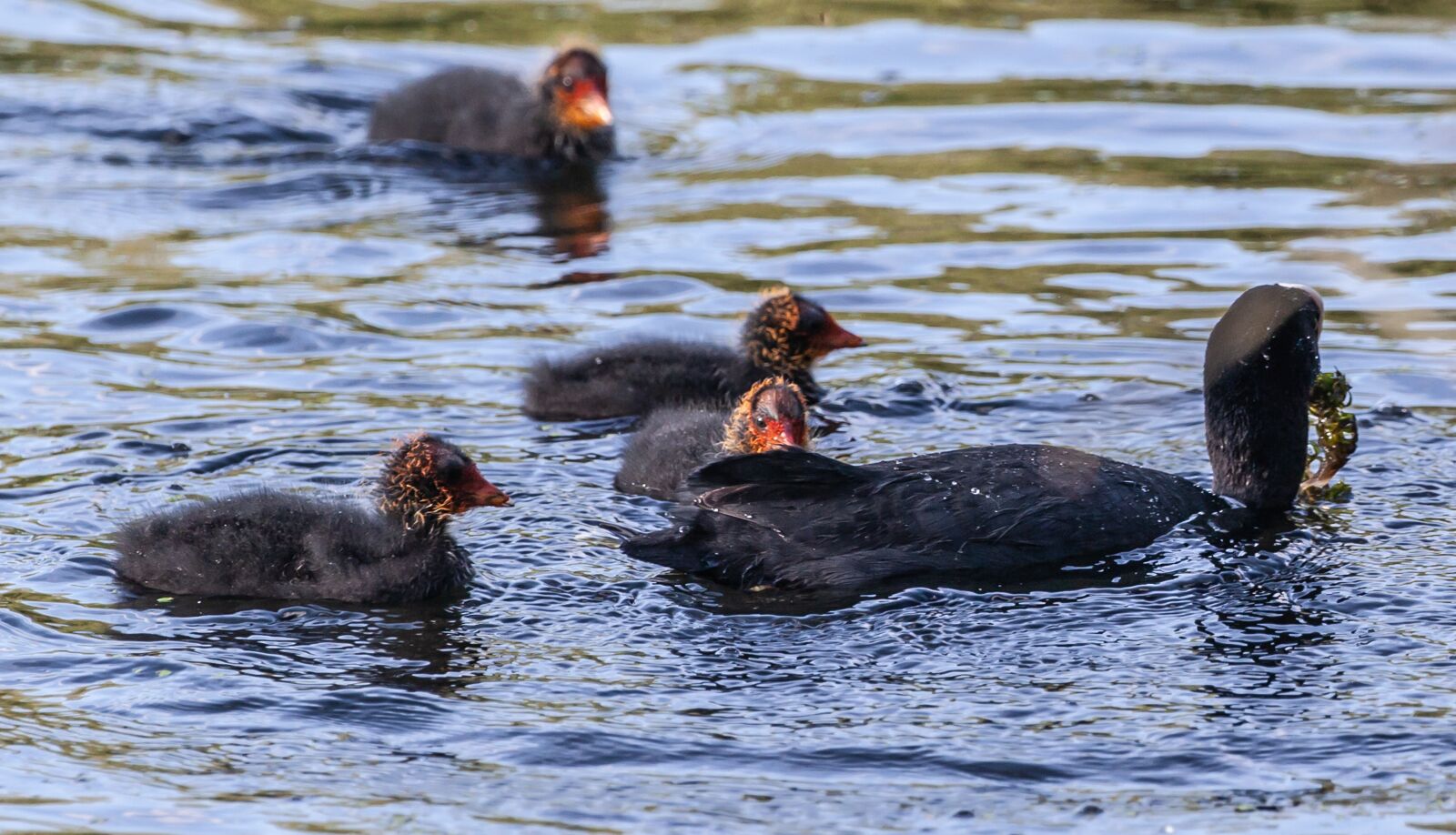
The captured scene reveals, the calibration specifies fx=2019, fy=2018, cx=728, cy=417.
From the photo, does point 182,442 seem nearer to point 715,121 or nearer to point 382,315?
point 382,315

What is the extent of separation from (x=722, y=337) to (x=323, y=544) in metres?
4.06

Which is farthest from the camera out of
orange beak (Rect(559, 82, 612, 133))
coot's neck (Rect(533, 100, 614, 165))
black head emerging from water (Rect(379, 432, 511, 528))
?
coot's neck (Rect(533, 100, 614, 165))

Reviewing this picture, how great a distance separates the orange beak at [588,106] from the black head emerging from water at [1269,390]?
22.1 feet

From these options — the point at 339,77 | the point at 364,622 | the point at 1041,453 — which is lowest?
the point at 364,622

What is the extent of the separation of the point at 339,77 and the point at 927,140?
16.7 ft

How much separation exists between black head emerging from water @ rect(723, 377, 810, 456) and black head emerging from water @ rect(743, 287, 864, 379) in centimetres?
161

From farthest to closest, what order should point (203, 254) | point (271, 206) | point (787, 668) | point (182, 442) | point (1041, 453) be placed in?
point (271, 206)
point (203, 254)
point (182, 442)
point (1041, 453)
point (787, 668)

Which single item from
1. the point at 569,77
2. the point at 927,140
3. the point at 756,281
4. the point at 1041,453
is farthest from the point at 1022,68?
the point at 1041,453

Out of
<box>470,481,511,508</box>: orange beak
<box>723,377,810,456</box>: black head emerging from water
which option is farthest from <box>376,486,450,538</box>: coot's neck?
<box>723,377,810,456</box>: black head emerging from water

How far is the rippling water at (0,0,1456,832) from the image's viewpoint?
19.2 ft

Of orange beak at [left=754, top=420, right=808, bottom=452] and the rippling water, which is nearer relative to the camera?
the rippling water

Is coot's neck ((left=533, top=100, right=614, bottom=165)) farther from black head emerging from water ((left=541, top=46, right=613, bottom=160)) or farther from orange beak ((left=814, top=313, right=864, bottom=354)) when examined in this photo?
orange beak ((left=814, top=313, right=864, bottom=354))

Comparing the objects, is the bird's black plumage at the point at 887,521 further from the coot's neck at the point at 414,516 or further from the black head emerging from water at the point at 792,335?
the black head emerging from water at the point at 792,335

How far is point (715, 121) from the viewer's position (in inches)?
602
